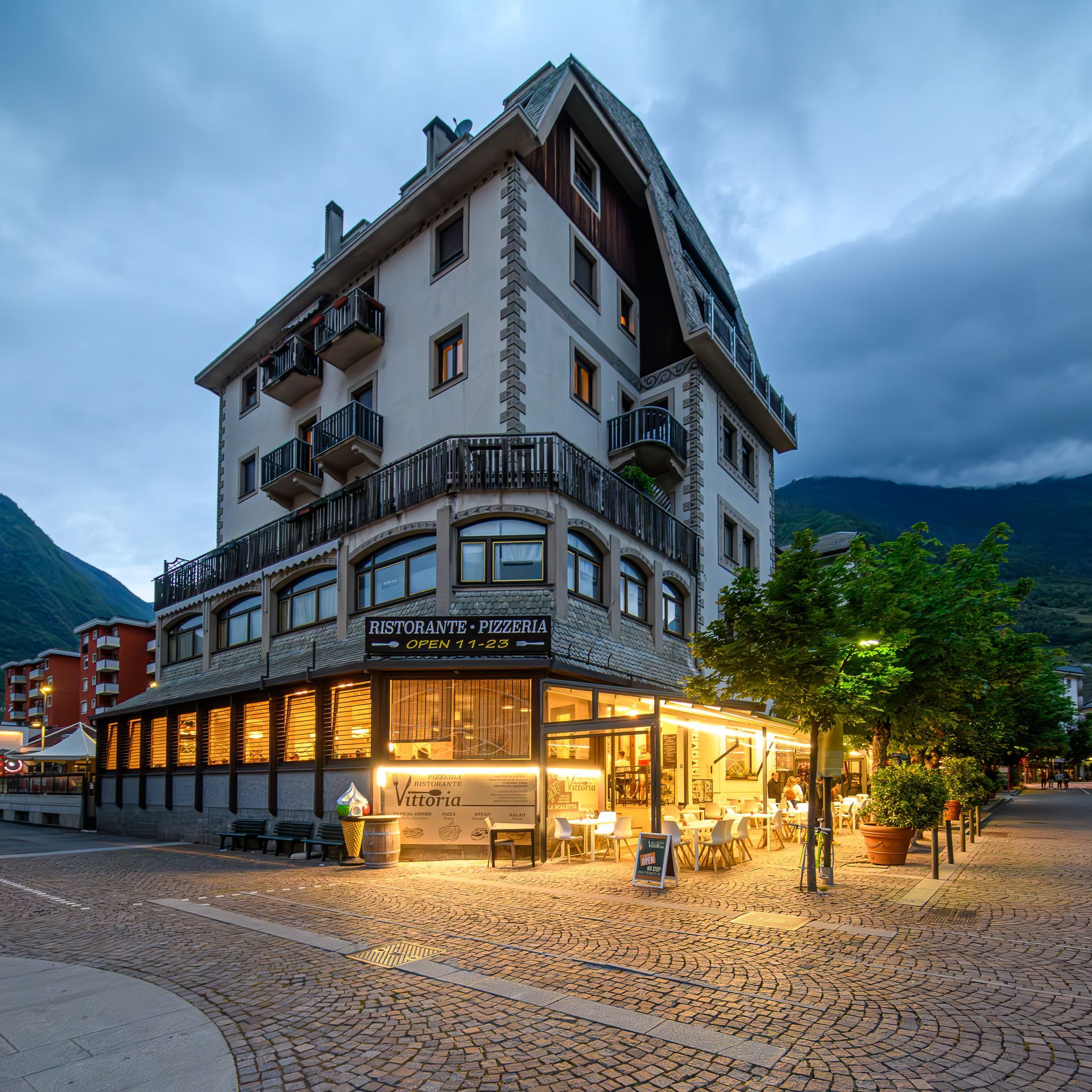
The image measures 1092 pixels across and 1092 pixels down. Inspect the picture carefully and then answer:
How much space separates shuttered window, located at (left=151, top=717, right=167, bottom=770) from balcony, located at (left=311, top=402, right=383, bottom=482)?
10332mm

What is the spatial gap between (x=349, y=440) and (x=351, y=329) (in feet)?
11.3

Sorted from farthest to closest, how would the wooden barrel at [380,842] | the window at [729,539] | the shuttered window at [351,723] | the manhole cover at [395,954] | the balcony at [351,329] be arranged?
1. the window at [729,539]
2. the balcony at [351,329]
3. the shuttered window at [351,723]
4. the wooden barrel at [380,842]
5. the manhole cover at [395,954]

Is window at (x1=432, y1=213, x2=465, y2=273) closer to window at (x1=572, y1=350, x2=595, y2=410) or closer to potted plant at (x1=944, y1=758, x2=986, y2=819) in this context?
window at (x1=572, y1=350, x2=595, y2=410)

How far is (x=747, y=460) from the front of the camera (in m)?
32.5

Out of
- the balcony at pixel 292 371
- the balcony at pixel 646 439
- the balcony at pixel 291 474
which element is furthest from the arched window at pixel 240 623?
the balcony at pixel 646 439

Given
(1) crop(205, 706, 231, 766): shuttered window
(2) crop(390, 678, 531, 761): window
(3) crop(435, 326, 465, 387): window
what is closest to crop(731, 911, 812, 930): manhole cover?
(2) crop(390, 678, 531, 761): window

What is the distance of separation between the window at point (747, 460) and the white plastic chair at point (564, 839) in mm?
17269

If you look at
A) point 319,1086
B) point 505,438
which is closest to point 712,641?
point 505,438

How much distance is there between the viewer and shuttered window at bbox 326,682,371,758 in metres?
19.4

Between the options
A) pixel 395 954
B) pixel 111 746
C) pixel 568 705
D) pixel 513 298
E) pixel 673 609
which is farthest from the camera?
pixel 111 746

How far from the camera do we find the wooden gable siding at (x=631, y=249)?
80.7 feet

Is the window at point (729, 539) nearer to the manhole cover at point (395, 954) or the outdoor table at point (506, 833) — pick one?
the outdoor table at point (506, 833)

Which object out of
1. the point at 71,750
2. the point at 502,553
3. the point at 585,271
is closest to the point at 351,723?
the point at 502,553

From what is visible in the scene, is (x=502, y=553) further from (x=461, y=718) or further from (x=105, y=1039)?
(x=105, y=1039)
